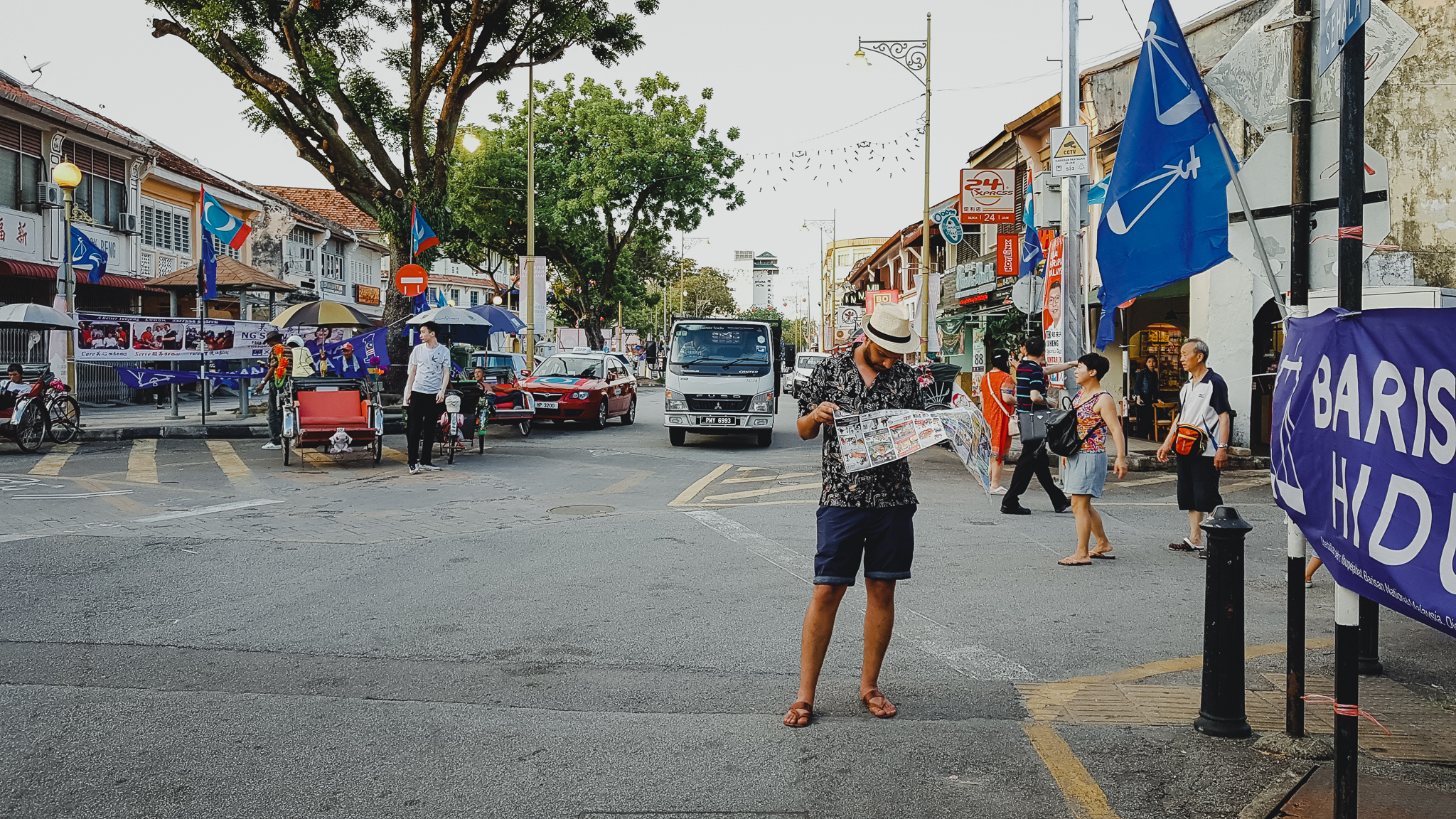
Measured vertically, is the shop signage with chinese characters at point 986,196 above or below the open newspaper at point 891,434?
above

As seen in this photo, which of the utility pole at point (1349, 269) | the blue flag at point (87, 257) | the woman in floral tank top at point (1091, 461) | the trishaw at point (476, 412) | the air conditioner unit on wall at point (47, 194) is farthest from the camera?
the air conditioner unit on wall at point (47, 194)

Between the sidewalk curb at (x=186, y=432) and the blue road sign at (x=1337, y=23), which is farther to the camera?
the sidewalk curb at (x=186, y=432)

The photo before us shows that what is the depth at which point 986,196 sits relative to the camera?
77.2 feet

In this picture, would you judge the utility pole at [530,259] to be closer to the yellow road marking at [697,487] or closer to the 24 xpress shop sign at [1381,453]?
the yellow road marking at [697,487]

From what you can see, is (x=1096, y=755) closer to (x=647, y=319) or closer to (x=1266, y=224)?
(x=1266, y=224)

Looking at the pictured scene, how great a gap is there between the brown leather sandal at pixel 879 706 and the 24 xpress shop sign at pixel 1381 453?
181 cm

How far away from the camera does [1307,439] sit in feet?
12.7

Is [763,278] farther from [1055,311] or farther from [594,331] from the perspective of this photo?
[1055,311]

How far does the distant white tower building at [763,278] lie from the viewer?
121 metres

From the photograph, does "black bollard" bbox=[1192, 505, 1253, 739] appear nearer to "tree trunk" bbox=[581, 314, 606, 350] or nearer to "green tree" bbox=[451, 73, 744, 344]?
"green tree" bbox=[451, 73, 744, 344]

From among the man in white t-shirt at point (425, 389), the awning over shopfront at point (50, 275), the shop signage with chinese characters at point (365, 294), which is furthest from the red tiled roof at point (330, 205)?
the man in white t-shirt at point (425, 389)

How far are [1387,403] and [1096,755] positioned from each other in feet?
5.72

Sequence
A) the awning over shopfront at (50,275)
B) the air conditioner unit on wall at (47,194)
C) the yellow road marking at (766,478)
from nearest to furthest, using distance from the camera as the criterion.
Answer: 1. the yellow road marking at (766,478)
2. the awning over shopfront at (50,275)
3. the air conditioner unit on wall at (47,194)

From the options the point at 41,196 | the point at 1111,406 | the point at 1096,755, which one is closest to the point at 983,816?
the point at 1096,755
